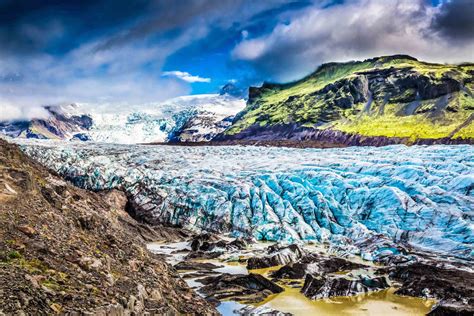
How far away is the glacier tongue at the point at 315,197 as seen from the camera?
31562mm

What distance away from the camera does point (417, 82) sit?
524 feet

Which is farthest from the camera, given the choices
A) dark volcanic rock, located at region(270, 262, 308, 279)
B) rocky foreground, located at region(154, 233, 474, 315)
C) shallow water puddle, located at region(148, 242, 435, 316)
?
dark volcanic rock, located at region(270, 262, 308, 279)

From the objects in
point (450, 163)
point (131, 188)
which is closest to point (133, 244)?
point (131, 188)

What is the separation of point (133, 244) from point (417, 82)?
162322 millimetres

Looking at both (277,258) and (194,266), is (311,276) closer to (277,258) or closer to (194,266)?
(277,258)

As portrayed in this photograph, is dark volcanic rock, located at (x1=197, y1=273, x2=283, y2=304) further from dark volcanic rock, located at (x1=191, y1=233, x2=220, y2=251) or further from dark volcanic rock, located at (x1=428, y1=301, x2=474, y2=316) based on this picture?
dark volcanic rock, located at (x1=191, y1=233, x2=220, y2=251)

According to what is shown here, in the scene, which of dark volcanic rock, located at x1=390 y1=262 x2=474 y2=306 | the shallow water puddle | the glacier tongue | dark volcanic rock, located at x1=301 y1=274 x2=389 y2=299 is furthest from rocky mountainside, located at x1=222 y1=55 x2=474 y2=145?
the shallow water puddle

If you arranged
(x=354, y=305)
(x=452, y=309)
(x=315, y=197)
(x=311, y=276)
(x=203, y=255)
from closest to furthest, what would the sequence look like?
1. (x=452, y=309)
2. (x=354, y=305)
3. (x=311, y=276)
4. (x=203, y=255)
5. (x=315, y=197)

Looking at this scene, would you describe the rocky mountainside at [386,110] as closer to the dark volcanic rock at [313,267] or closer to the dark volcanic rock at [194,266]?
the dark volcanic rock at [313,267]

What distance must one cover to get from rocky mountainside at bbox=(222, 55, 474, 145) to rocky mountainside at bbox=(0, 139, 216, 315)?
120307 millimetres

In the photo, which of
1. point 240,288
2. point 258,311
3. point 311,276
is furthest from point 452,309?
point 240,288

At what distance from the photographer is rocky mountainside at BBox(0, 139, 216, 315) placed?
9570 millimetres

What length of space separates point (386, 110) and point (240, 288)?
153301mm

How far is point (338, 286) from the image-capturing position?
70.7ft
